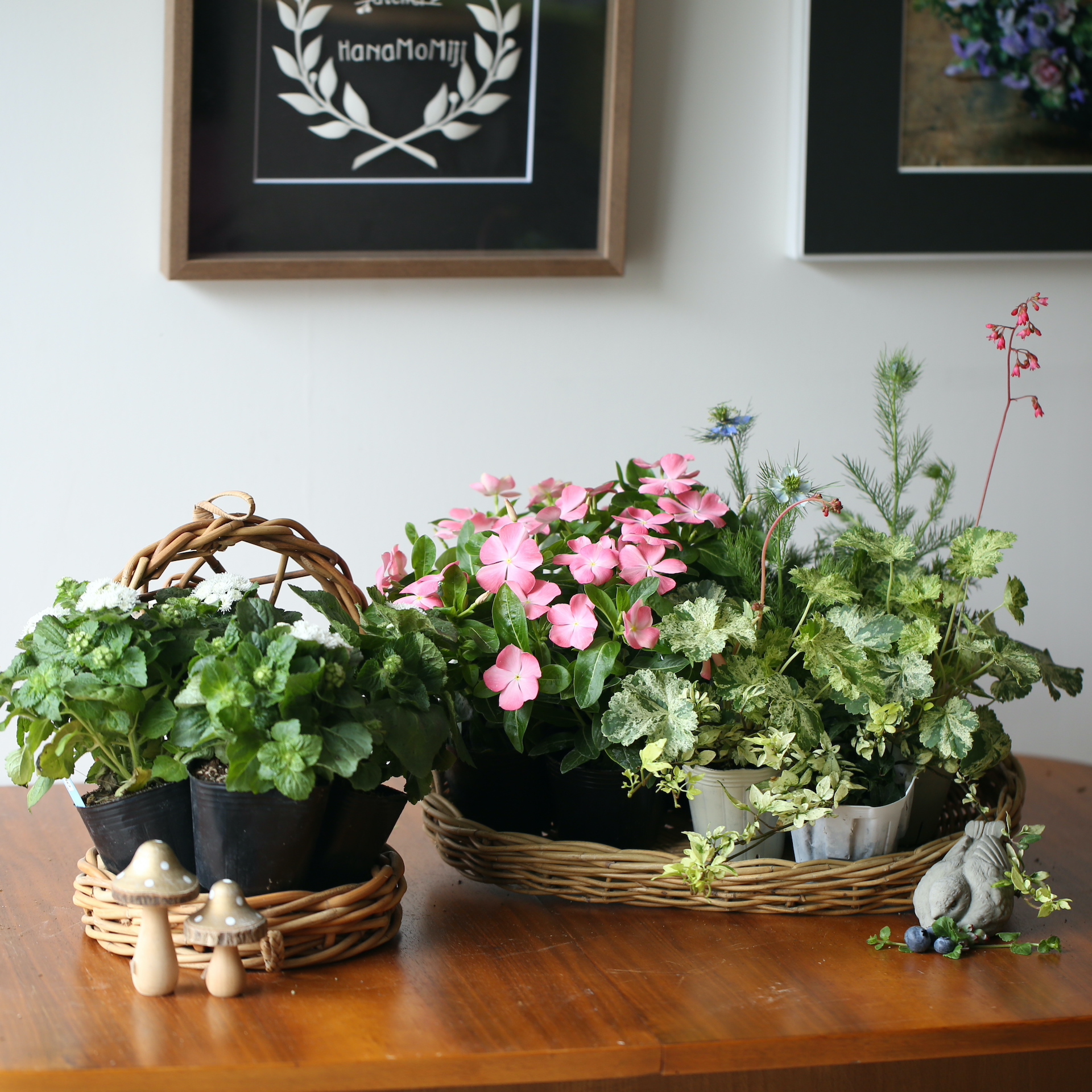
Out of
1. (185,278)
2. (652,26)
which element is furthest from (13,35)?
(652,26)

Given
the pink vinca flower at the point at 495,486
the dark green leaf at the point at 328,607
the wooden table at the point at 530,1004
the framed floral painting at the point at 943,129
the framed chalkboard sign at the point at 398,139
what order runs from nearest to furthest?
the wooden table at the point at 530,1004 → the dark green leaf at the point at 328,607 → the pink vinca flower at the point at 495,486 → the framed chalkboard sign at the point at 398,139 → the framed floral painting at the point at 943,129

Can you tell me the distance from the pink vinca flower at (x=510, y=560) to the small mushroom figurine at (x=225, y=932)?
1.10 ft

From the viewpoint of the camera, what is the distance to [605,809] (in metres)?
0.93

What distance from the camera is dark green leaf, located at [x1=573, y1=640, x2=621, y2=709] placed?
0.88 meters

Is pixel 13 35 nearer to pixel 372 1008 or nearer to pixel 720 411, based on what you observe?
pixel 720 411

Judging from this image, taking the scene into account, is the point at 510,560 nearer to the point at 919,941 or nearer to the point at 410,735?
the point at 410,735

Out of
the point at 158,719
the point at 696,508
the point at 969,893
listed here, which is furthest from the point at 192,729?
the point at 969,893

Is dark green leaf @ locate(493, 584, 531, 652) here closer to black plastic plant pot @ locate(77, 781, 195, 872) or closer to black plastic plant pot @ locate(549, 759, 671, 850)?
black plastic plant pot @ locate(549, 759, 671, 850)

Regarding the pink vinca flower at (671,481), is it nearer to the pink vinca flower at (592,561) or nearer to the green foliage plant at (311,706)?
the pink vinca flower at (592,561)

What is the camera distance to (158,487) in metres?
1.50

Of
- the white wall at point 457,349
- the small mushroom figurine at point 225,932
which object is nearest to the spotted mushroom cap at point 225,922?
the small mushroom figurine at point 225,932

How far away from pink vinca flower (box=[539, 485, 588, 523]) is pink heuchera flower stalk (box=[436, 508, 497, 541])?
2.0 inches

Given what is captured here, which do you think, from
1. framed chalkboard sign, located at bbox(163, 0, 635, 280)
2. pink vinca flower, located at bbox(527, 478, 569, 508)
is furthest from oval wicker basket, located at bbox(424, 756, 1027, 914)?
framed chalkboard sign, located at bbox(163, 0, 635, 280)

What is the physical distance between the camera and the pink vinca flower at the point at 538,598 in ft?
2.98
